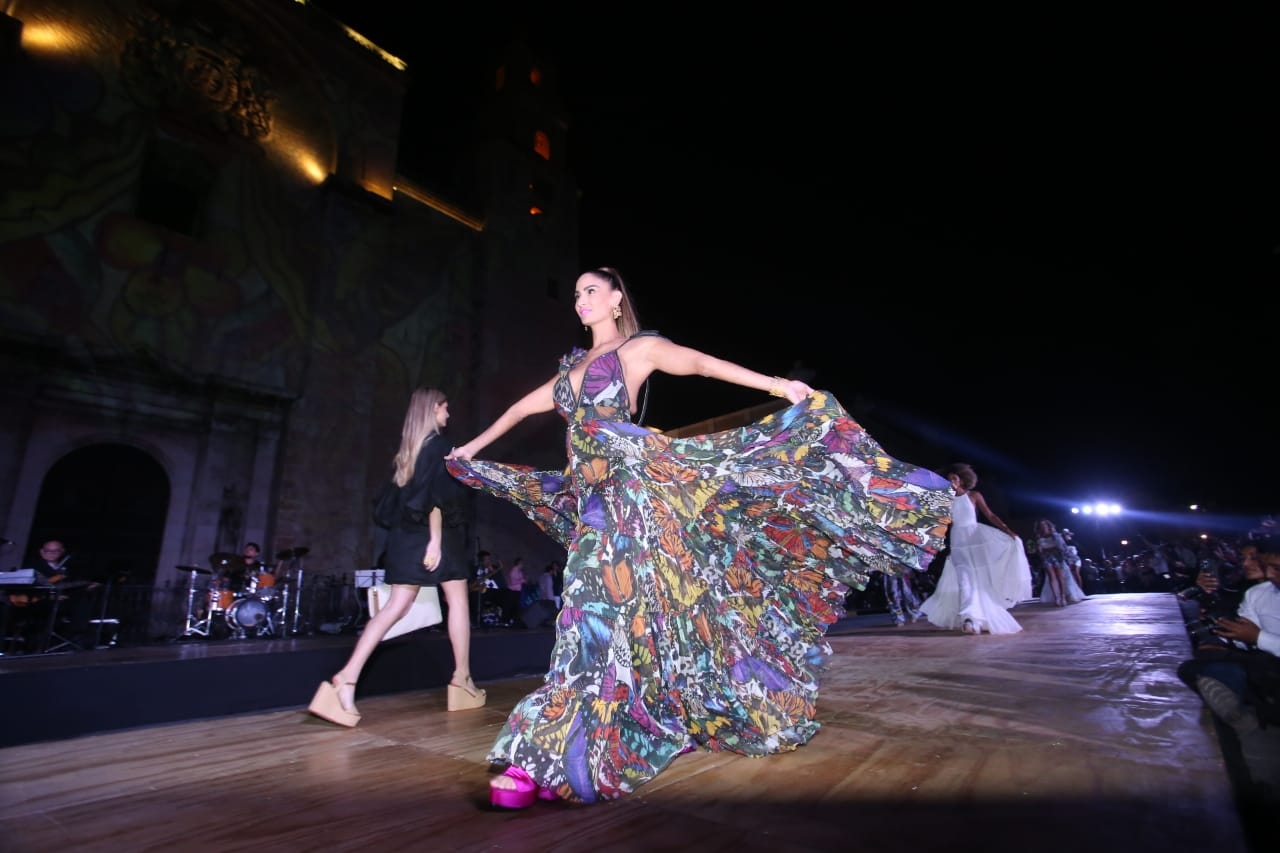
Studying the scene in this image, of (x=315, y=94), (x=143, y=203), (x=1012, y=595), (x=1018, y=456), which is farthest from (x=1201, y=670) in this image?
(x=1018, y=456)

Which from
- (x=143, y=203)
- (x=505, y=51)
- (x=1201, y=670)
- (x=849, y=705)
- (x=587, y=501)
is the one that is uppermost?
(x=505, y=51)

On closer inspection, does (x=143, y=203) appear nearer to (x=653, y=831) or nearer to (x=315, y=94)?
(x=315, y=94)

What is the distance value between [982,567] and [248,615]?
9.65 metres

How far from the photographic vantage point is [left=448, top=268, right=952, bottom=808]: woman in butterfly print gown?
5.92 ft

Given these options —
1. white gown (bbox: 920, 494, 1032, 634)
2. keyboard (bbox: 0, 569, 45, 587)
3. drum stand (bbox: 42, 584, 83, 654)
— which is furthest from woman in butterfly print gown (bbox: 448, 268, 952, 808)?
drum stand (bbox: 42, 584, 83, 654)

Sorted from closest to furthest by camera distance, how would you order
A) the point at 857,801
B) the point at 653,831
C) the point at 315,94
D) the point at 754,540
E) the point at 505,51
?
the point at 653,831 → the point at 857,801 → the point at 754,540 → the point at 315,94 → the point at 505,51

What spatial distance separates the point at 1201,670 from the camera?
7.77 ft

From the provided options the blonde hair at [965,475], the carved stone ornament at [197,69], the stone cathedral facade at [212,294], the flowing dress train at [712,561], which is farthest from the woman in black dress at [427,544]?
the carved stone ornament at [197,69]

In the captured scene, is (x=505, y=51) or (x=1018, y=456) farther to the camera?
(x=1018, y=456)

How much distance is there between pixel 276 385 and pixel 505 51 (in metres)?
14.8

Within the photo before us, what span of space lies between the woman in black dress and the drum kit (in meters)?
6.53

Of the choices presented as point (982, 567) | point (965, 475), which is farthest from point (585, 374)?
point (982, 567)

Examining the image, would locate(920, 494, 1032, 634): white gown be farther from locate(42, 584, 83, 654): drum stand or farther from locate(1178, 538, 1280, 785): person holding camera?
locate(42, 584, 83, 654): drum stand

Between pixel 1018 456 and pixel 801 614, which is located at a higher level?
pixel 1018 456
